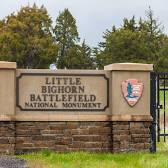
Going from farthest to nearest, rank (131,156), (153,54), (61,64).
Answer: (61,64)
(153,54)
(131,156)

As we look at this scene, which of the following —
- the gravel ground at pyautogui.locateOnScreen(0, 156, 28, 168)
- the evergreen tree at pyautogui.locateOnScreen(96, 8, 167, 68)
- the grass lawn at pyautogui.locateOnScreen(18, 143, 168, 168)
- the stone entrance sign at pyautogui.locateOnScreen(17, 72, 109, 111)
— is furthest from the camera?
the evergreen tree at pyautogui.locateOnScreen(96, 8, 167, 68)

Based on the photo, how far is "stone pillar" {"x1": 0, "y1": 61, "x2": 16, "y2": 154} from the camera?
11.9 meters

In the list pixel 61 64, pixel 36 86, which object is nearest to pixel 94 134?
pixel 36 86

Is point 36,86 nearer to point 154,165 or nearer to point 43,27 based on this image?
point 154,165

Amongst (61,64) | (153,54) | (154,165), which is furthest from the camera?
(61,64)

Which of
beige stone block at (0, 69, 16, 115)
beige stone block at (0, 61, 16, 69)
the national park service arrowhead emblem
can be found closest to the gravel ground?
beige stone block at (0, 69, 16, 115)

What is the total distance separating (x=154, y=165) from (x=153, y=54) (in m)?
44.2

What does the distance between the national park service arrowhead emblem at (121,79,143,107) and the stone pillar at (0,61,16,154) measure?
7.98ft

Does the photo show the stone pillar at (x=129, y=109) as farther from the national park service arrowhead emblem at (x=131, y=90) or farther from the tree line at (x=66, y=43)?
the tree line at (x=66, y=43)

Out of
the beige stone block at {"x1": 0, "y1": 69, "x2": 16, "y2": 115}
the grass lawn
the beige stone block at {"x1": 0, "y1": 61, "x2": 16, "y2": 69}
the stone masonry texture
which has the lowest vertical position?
the grass lawn

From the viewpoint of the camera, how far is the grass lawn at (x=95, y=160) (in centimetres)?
1038

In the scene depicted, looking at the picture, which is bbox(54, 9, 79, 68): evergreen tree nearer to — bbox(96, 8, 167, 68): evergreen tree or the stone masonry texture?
bbox(96, 8, 167, 68): evergreen tree

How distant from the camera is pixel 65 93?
12227 mm

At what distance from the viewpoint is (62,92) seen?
1223cm
